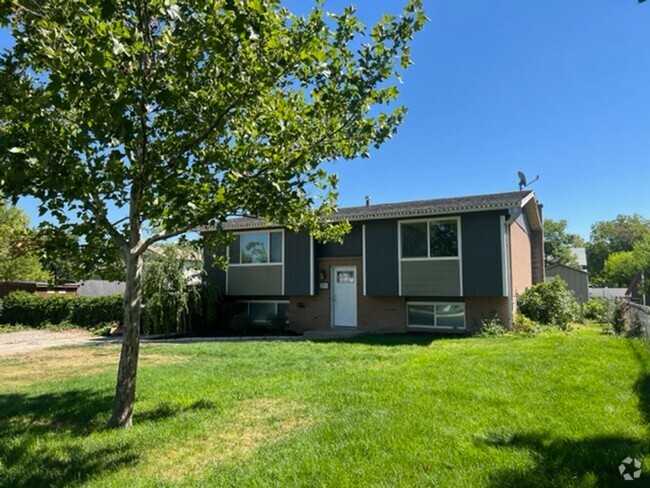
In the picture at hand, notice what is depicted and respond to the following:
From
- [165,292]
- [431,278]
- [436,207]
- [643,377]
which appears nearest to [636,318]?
[431,278]

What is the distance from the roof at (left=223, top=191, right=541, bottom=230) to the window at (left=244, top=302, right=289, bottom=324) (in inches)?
133

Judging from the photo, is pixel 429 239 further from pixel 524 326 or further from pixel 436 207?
pixel 524 326

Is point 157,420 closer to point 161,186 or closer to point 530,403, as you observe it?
point 161,186

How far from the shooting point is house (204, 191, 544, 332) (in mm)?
14195

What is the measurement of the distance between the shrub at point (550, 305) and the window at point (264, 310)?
30.6 feet

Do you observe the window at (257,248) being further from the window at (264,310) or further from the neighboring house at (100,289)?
the neighboring house at (100,289)

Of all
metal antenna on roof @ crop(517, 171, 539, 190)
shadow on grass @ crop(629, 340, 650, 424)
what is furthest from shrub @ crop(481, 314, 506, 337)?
metal antenna on roof @ crop(517, 171, 539, 190)

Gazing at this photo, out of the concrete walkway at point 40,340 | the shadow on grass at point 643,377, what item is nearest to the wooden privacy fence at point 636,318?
the shadow on grass at point 643,377

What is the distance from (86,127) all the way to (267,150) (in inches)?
77.8

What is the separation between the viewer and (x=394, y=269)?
1552cm

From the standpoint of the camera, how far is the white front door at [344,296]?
16828 millimetres

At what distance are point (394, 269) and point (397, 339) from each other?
300 cm

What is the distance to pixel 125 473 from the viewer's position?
13.1ft

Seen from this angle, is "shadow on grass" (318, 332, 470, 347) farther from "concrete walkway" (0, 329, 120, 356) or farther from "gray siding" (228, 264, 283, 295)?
"concrete walkway" (0, 329, 120, 356)
